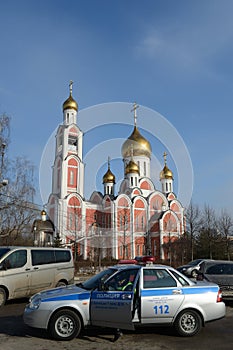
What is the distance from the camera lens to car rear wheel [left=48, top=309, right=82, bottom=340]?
252 inches

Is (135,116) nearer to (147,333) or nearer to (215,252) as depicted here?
(215,252)

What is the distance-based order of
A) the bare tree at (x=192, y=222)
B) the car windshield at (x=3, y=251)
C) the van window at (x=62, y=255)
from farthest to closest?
the bare tree at (x=192, y=222)
the van window at (x=62, y=255)
the car windshield at (x=3, y=251)

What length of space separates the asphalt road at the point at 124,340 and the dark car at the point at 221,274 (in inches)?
134

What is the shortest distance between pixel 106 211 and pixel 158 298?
4252cm

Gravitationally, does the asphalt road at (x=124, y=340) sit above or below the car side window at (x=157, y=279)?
below

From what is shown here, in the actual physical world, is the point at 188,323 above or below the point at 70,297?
below

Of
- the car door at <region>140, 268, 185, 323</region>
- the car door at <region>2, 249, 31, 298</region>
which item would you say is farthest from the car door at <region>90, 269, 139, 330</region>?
the car door at <region>2, 249, 31, 298</region>

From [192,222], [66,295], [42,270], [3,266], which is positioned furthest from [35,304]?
[192,222]

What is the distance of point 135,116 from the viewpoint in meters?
61.8

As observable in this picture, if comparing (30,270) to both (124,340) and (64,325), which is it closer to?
(64,325)

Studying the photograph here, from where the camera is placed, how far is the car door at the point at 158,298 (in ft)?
21.4

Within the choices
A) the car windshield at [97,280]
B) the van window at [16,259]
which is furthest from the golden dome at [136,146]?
the car windshield at [97,280]

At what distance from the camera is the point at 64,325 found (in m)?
6.47

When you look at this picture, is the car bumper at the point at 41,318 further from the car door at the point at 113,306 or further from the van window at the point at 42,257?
the van window at the point at 42,257
